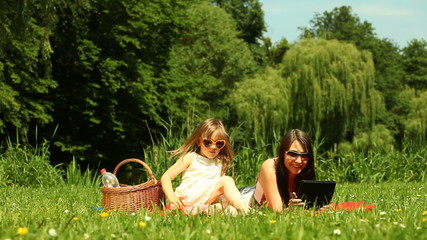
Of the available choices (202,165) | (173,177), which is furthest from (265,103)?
(173,177)

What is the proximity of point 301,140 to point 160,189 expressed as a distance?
1.25 meters

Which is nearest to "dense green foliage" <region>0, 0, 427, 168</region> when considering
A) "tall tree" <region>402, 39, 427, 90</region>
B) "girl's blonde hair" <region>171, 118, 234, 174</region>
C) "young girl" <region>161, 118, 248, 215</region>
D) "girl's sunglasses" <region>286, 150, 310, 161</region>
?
"tall tree" <region>402, 39, 427, 90</region>

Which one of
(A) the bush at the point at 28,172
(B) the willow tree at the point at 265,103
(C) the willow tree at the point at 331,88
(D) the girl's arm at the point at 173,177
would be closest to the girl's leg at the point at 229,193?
(D) the girl's arm at the point at 173,177

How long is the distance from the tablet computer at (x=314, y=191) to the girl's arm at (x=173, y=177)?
904 millimetres

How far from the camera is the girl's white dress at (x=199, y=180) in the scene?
16.0ft

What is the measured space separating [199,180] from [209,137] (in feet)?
1.21

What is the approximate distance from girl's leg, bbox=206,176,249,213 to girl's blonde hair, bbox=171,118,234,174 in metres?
0.52

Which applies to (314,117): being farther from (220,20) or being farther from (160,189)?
(160,189)

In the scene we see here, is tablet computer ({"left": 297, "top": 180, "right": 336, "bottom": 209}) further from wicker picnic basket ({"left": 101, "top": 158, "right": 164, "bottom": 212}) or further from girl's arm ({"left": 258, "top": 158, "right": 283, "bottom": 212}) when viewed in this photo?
wicker picnic basket ({"left": 101, "top": 158, "right": 164, "bottom": 212})

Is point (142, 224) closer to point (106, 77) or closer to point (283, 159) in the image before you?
point (283, 159)

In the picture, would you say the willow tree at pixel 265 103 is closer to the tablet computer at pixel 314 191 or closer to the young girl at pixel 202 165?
the young girl at pixel 202 165

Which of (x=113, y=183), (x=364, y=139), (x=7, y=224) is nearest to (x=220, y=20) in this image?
(x=364, y=139)

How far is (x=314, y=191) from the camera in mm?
4430

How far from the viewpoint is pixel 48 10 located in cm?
1078
